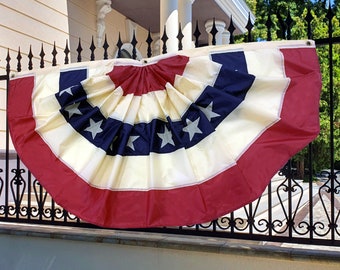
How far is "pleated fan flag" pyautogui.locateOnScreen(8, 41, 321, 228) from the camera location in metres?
2.71

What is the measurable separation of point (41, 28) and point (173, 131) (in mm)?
4379

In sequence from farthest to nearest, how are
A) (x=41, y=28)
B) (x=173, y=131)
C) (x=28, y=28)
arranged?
(x=41, y=28), (x=28, y=28), (x=173, y=131)

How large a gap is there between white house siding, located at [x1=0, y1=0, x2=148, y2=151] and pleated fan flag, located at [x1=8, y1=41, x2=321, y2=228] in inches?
96.4

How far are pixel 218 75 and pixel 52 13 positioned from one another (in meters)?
4.70

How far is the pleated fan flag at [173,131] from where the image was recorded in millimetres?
2713

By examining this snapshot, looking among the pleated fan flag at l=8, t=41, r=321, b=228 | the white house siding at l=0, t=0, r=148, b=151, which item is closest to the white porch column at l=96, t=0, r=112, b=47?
the white house siding at l=0, t=0, r=148, b=151

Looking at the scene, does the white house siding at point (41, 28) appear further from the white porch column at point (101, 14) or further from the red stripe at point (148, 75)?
the red stripe at point (148, 75)

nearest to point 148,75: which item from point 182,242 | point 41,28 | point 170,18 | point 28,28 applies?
point 182,242

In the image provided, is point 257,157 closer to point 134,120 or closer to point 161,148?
point 161,148

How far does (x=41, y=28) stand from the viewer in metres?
6.38

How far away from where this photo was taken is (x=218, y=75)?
115 inches

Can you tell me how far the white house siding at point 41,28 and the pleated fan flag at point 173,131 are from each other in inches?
96.4

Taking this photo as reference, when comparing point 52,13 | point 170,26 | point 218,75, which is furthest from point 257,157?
point 52,13

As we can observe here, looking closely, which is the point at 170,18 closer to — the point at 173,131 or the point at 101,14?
the point at 101,14
